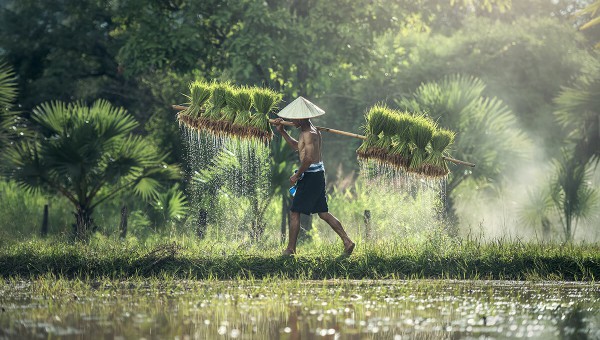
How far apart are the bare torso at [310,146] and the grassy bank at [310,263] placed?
1239mm

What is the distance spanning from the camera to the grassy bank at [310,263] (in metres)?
14.2

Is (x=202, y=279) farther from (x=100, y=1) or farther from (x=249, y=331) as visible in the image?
(x=100, y=1)

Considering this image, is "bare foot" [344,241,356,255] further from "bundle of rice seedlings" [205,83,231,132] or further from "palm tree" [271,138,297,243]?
"palm tree" [271,138,297,243]

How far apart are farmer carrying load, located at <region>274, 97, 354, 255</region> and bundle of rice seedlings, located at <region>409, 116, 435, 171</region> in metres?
1.29

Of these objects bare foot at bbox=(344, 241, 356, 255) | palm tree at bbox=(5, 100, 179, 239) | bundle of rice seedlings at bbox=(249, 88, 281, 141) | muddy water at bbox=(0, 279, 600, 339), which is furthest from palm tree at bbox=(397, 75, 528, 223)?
muddy water at bbox=(0, 279, 600, 339)

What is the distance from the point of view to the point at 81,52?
2861 centimetres

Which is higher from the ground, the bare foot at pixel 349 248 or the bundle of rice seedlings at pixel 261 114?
the bundle of rice seedlings at pixel 261 114

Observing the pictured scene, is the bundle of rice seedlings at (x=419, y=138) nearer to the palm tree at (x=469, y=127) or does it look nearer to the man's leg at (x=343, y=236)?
the man's leg at (x=343, y=236)

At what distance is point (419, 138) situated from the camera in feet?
50.7

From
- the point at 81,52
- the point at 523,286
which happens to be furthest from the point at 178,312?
the point at 81,52

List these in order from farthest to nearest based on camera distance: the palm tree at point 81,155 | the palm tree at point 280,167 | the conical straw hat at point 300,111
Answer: the palm tree at point 280,167 → the palm tree at point 81,155 → the conical straw hat at point 300,111

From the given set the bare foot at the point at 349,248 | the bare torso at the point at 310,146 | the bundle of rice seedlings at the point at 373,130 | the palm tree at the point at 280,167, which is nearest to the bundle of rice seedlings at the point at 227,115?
Answer: the bare torso at the point at 310,146

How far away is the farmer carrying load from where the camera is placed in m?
14.9

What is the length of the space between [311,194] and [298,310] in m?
4.26
